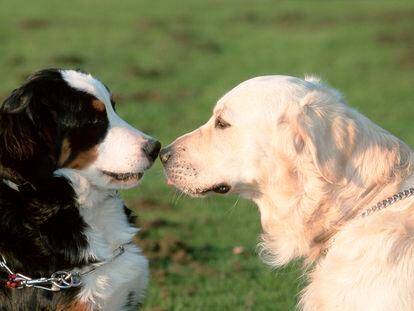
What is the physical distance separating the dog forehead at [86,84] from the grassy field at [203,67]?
174 centimetres

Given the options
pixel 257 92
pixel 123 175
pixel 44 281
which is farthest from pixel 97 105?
pixel 44 281

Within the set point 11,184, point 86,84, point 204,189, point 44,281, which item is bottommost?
point 44,281

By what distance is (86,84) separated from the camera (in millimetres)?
5164

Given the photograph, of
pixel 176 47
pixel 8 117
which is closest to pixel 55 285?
pixel 8 117

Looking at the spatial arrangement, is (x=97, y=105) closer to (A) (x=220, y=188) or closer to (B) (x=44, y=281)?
(A) (x=220, y=188)

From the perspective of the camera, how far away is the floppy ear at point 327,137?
472 centimetres

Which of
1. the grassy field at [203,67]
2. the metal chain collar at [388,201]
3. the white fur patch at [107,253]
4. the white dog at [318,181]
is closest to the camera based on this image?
the white dog at [318,181]

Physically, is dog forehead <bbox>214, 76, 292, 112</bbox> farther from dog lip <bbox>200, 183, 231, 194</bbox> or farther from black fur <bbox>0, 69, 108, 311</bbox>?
black fur <bbox>0, 69, 108, 311</bbox>

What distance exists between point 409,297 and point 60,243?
2.01m

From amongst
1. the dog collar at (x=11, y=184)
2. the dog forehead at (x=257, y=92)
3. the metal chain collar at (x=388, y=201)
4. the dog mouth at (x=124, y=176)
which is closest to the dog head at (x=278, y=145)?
the dog forehead at (x=257, y=92)

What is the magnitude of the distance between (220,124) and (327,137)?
0.77 metres

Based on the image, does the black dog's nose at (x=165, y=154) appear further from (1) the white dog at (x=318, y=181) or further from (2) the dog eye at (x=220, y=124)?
(2) the dog eye at (x=220, y=124)

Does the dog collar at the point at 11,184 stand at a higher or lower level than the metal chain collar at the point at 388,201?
lower

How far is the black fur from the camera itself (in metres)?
4.86
